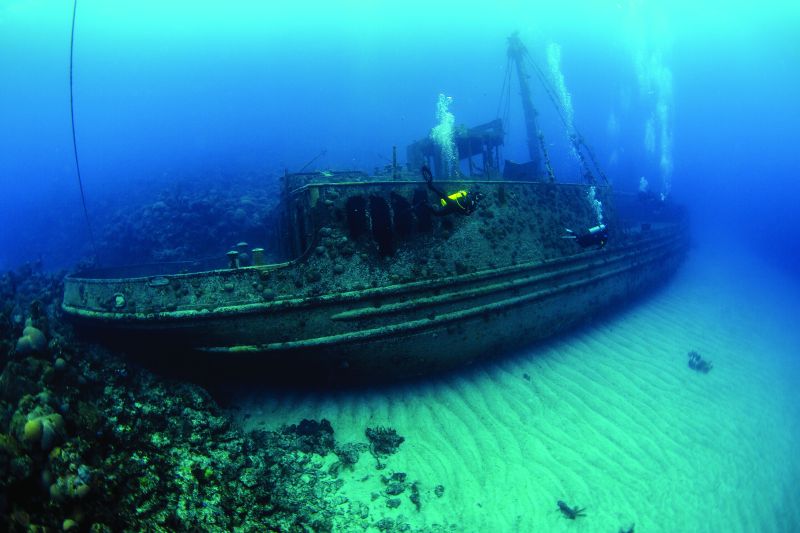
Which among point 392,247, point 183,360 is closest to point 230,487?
point 183,360

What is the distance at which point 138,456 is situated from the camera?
2.90 metres

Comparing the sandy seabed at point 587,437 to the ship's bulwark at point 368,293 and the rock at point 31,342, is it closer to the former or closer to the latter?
the ship's bulwark at point 368,293

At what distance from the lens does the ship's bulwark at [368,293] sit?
13.8ft

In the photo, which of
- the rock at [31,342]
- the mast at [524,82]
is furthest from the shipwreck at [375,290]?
the mast at [524,82]

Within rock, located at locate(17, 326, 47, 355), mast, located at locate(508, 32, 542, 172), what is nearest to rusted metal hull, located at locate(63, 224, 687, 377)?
rock, located at locate(17, 326, 47, 355)

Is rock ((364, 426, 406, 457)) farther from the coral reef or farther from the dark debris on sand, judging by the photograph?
the coral reef

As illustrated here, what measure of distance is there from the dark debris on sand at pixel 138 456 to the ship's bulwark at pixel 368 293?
0.69m

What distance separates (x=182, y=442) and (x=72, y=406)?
936mm

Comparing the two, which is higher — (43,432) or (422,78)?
(422,78)

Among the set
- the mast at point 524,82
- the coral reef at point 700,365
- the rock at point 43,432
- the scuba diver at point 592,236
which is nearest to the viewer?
the rock at point 43,432

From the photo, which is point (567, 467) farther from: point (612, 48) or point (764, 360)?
point (612, 48)

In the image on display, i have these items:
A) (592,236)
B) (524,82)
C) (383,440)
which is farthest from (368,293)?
(524,82)

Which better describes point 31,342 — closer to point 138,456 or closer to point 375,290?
point 138,456

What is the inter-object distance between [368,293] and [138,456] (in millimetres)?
2646
